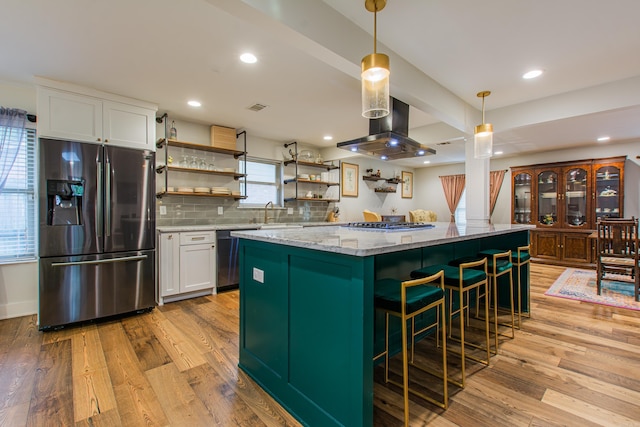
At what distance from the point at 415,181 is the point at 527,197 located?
2.80m

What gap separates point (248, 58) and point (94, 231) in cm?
230

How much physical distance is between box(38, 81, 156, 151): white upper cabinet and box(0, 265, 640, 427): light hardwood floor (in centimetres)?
191

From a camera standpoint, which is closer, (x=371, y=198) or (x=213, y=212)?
(x=213, y=212)

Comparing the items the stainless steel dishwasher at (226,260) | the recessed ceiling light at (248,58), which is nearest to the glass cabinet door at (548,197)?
the stainless steel dishwasher at (226,260)

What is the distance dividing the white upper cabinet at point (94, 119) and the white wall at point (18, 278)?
0.59m

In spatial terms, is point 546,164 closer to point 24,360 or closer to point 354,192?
point 354,192

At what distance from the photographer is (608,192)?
5473mm

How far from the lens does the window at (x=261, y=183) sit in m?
5.02

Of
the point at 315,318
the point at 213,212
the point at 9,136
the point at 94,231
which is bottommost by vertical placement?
the point at 315,318

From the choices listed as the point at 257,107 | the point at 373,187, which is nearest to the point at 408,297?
the point at 257,107

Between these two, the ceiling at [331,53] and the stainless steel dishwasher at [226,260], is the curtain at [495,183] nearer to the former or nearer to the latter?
the ceiling at [331,53]

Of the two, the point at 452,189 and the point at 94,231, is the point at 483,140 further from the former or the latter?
the point at 452,189

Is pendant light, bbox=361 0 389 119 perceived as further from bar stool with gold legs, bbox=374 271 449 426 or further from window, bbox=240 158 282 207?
window, bbox=240 158 282 207

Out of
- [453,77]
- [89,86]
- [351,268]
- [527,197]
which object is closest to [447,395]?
[351,268]
